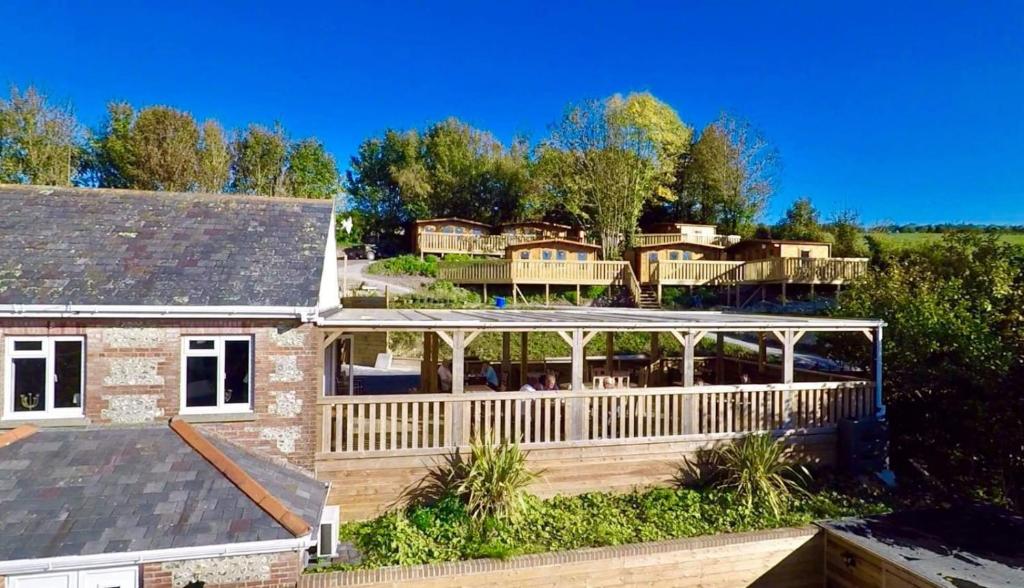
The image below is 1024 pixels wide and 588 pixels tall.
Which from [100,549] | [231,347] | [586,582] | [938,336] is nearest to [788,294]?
[938,336]

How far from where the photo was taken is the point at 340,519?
8.28 metres

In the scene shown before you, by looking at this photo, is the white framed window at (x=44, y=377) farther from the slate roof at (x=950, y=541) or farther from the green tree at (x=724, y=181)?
the green tree at (x=724, y=181)

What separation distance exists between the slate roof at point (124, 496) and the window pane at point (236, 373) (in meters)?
0.84

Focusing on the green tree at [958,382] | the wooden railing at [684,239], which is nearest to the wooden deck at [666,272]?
the wooden railing at [684,239]

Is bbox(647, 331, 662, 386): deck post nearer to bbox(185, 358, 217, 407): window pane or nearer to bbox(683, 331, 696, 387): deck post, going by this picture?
bbox(683, 331, 696, 387): deck post

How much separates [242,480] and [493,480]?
3576 mm

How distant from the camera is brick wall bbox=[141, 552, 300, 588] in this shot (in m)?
5.73

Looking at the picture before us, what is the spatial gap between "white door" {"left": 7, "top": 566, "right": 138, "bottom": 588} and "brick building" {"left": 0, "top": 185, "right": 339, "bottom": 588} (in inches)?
0.6

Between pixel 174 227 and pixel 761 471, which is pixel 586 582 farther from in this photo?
pixel 174 227

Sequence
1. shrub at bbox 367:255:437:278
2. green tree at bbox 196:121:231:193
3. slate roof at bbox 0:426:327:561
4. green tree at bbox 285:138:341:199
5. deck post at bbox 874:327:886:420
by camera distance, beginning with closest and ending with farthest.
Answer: slate roof at bbox 0:426:327:561
deck post at bbox 874:327:886:420
shrub at bbox 367:255:437:278
green tree at bbox 196:121:231:193
green tree at bbox 285:138:341:199

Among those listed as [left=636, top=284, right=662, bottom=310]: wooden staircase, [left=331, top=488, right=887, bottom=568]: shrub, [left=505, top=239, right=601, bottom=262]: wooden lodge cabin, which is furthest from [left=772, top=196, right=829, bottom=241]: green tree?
[left=331, top=488, right=887, bottom=568]: shrub

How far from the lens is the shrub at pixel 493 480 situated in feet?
26.9

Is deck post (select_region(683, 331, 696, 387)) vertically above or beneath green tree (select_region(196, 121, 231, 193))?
beneath

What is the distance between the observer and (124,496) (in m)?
6.14
